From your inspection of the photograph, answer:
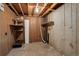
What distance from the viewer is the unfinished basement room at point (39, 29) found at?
3.75m

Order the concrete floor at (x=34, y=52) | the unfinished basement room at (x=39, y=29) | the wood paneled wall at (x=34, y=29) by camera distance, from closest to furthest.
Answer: the unfinished basement room at (x=39, y=29), the concrete floor at (x=34, y=52), the wood paneled wall at (x=34, y=29)

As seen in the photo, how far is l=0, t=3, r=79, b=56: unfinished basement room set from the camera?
12.3ft

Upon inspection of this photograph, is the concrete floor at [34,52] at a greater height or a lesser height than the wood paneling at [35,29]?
lesser

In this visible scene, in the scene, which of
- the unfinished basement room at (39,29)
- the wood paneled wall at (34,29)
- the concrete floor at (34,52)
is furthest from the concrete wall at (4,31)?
the wood paneled wall at (34,29)

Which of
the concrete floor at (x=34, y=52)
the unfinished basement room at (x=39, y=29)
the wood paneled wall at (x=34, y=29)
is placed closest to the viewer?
the unfinished basement room at (x=39, y=29)

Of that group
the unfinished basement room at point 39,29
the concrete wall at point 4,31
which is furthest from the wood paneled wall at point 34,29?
the concrete wall at point 4,31

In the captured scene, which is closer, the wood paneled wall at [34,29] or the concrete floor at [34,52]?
the concrete floor at [34,52]

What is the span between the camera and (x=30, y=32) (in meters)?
8.67

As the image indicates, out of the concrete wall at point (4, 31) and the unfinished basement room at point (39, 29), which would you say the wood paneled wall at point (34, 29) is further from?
the concrete wall at point (4, 31)

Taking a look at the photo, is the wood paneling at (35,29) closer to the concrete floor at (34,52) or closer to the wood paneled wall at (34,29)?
the wood paneled wall at (34,29)

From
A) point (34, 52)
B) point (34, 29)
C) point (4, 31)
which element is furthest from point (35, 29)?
point (4, 31)

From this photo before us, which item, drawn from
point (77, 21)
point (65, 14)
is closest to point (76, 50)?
point (77, 21)

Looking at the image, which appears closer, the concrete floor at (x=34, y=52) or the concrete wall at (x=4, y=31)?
the concrete wall at (x=4, y=31)

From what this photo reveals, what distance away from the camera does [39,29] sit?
8.80 metres
